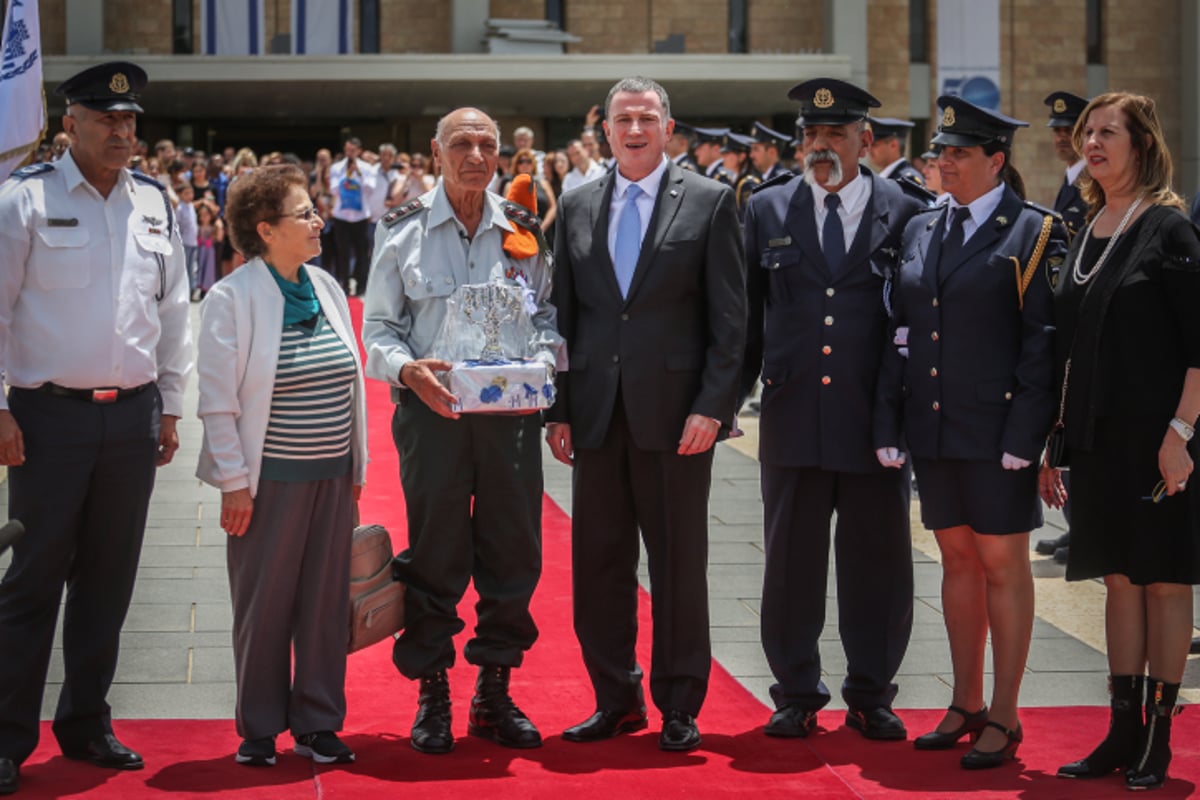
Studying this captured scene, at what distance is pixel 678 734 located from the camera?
482cm

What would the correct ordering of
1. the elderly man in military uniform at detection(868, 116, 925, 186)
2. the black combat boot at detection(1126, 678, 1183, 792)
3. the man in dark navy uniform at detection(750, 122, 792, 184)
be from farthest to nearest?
the man in dark navy uniform at detection(750, 122, 792, 184)
the elderly man in military uniform at detection(868, 116, 925, 186)
the black combat boot at detection(1126, 678, 1183, 792)

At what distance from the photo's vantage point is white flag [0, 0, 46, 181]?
5.08m

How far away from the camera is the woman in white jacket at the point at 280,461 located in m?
4.55

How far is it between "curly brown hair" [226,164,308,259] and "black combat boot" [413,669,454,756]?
1439mm

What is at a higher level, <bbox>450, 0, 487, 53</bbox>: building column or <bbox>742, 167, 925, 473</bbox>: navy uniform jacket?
<bbox>450, 0, 487, 53</bbox>: building column

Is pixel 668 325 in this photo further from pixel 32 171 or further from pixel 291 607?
pixel 32 171

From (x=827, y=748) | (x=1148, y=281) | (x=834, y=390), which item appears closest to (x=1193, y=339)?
(x=1148, y=281)

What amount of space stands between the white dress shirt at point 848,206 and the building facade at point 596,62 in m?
21.8

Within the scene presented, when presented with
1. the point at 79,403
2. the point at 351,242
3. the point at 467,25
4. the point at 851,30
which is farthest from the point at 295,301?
the point at 851,30

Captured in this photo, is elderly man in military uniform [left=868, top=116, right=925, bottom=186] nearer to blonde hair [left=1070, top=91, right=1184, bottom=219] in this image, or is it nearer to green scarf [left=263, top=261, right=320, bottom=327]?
blonde hair [left=1070, top=91, right=1184, bottom=219]

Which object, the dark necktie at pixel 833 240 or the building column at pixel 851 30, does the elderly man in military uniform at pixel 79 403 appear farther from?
the building column at pixel 851 30

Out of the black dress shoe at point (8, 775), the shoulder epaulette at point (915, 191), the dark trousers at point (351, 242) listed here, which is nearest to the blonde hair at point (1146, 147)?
the shoulder epaulette at point (915, 191)

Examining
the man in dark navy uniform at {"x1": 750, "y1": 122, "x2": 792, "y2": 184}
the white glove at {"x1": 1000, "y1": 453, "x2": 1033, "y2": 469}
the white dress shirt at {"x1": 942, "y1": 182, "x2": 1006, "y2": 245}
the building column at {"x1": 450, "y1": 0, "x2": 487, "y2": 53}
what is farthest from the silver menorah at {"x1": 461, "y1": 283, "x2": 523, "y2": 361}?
the building column at {"x1": 450, "y1": 0, "x2": 487, "y2": 53}

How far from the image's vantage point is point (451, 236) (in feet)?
16.1
